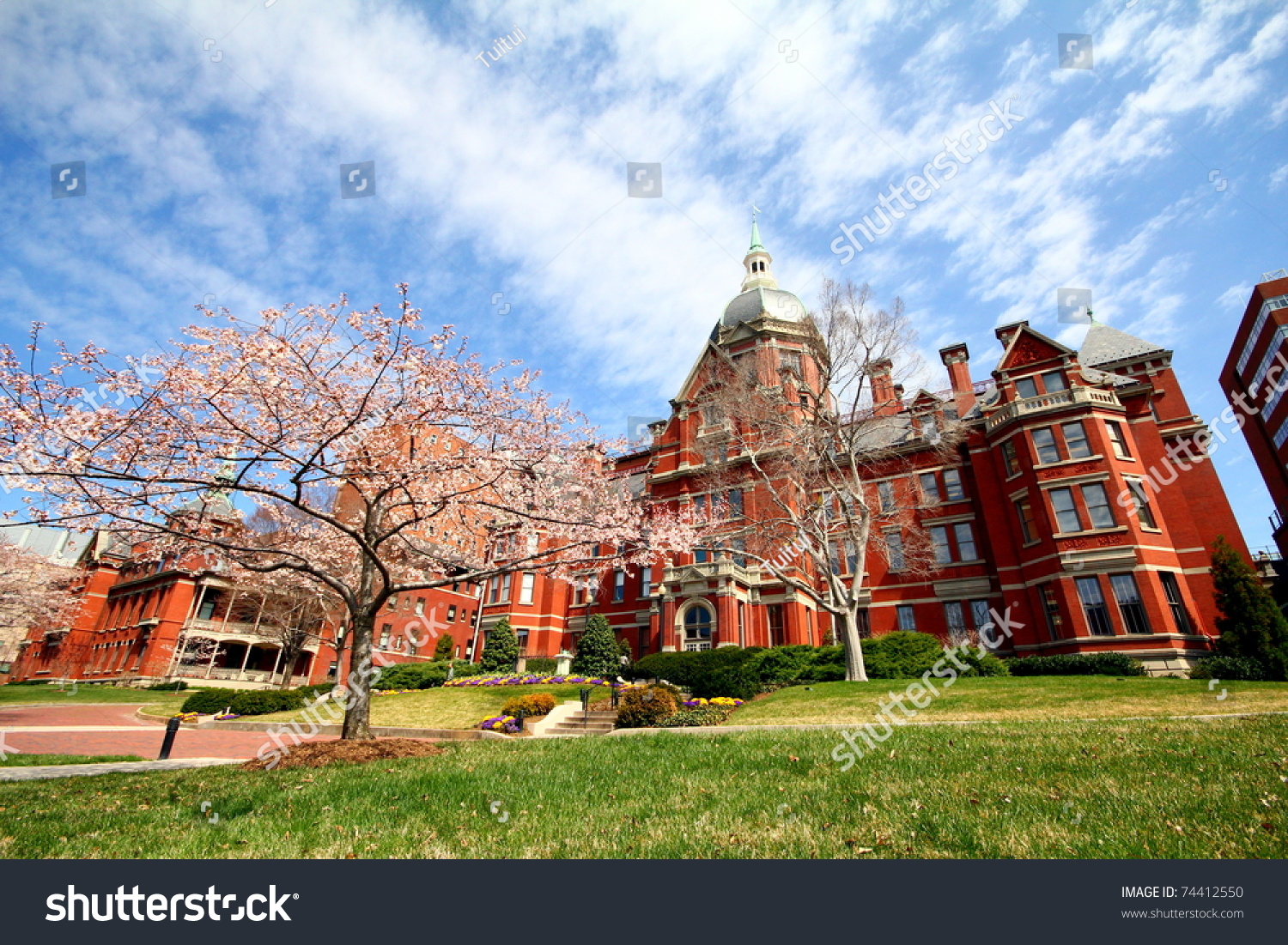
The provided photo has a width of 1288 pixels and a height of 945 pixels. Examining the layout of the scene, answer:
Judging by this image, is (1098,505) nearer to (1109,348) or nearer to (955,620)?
(955,620)

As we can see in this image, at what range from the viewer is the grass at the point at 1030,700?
1290cm

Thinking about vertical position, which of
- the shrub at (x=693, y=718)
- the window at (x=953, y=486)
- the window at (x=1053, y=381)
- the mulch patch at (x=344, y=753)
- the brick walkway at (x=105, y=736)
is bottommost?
the brick walkway at (x=105, y=736)

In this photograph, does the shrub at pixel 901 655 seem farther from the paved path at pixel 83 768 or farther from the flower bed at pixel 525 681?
the paved path at pixel 83 768

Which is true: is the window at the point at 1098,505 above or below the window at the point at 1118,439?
below

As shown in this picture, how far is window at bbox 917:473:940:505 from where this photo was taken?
31438 mm

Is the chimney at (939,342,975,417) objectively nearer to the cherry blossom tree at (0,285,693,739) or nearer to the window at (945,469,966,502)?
the window at (945,469,966,502)

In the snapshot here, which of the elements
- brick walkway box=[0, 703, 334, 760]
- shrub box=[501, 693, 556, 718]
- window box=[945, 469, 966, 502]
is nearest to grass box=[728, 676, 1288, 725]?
shrub box=[501, 693, 556, 718]

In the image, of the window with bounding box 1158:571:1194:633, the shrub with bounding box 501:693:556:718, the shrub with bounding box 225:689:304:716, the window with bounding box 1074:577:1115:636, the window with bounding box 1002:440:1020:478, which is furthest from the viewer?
the window with bounding box 1002:440:1020:478

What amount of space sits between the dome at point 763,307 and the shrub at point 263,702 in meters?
31.0

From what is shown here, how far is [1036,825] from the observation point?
14.6ft

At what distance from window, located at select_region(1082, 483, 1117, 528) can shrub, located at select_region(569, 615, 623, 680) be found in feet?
73.2

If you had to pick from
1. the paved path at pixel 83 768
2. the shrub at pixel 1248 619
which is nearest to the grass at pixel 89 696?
the paved path at pixel 83 768
